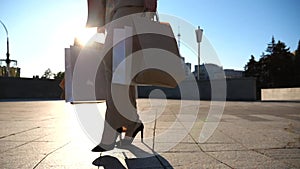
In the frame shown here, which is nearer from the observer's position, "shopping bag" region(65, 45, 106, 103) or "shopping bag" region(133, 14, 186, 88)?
"shopping bag" region(133, 14, 186, 88)

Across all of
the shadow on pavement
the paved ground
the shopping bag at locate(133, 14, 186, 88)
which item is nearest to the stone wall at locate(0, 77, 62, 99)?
the paved ground

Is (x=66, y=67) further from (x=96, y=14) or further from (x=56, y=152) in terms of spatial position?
(x=56, y=152)

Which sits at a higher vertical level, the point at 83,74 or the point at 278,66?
the point at 278,66

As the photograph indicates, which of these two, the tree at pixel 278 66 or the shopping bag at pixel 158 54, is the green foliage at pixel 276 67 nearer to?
the tree at pixel 278 66

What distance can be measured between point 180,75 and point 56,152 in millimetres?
1277

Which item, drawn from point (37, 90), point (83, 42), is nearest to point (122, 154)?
point (83, 42)

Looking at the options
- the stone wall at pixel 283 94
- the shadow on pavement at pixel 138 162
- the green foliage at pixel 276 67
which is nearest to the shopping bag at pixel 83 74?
the shadow on pavement at pixel 138 162

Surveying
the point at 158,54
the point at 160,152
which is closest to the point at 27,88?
the point at 160,152

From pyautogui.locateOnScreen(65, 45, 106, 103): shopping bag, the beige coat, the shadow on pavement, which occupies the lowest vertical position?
the shadow on pavement

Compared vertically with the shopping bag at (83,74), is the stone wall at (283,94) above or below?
below

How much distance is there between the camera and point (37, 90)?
28.1 metres

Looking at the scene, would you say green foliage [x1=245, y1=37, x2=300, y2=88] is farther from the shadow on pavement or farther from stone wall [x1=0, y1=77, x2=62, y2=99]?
the shadow on pavement

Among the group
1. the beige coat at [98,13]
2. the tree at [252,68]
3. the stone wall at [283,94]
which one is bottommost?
the stone wall at [283,94]

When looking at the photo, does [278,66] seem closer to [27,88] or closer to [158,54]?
[27,88]
